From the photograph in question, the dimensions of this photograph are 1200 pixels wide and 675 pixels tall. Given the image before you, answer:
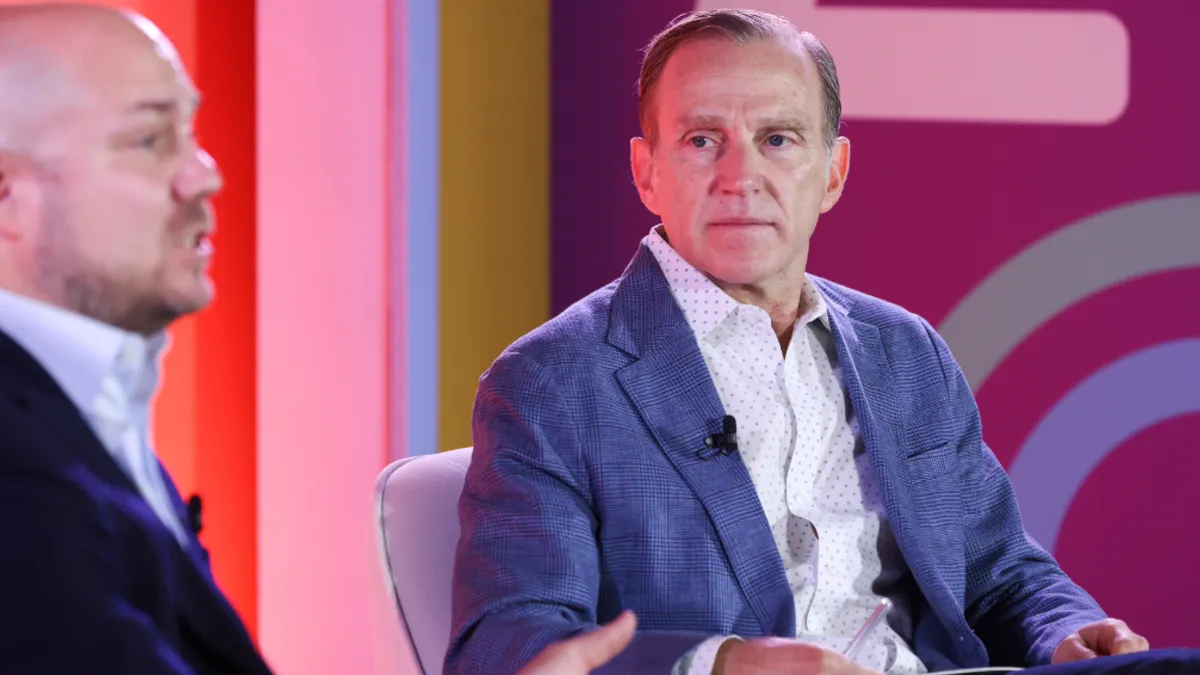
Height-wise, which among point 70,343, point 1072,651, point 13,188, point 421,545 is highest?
point 13,188

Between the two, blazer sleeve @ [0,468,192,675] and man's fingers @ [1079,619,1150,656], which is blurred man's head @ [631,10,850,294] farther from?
blazer sleeve @ [0,468,192,675]

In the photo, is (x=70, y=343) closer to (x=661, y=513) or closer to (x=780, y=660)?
(x=780, y=660)

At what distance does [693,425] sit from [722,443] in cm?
4

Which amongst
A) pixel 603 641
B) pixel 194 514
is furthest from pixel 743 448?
pixel 194 514

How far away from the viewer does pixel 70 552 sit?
812mm

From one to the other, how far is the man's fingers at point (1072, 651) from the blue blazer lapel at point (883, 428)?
149mm

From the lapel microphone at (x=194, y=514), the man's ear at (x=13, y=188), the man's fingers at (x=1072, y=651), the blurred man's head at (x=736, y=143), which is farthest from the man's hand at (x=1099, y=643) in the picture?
the man's ear at (x=13, y=188)

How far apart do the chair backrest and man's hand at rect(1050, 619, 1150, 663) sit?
A: 2.60 ft

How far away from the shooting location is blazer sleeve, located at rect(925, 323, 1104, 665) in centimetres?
193

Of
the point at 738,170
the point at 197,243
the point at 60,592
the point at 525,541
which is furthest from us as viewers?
the point at 738,170

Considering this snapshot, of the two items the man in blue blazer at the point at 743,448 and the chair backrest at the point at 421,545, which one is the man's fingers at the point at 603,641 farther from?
the chair backrest at the point at 421,545

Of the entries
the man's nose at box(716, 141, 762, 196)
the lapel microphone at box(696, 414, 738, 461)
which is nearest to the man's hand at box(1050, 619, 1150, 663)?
the lapel microphone at box(696, 414, 738, 461)

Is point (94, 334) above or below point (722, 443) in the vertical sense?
above

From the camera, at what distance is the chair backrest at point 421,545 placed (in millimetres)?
1796
